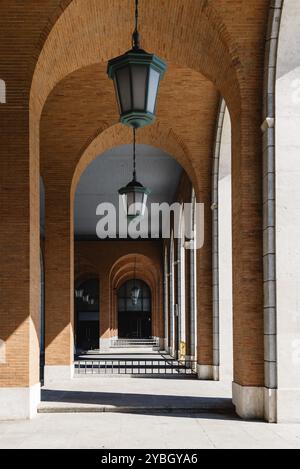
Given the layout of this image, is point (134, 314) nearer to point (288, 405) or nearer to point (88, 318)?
point (88, 318)

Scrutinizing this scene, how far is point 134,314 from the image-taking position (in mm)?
57656

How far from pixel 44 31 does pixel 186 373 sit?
11023 mm

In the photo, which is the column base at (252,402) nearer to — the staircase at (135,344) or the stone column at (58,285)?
the stone column at (58,285)

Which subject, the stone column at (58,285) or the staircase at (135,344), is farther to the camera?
the staircase at (135,344)

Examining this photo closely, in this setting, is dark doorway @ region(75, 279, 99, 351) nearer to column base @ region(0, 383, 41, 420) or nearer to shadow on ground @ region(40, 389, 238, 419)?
shadow on ground @ region(40, 389, 238, 419)

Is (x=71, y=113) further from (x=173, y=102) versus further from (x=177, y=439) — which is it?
(x=177, y=439)

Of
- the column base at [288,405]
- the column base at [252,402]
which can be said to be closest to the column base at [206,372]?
the column base at [252,402]

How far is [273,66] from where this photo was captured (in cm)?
1061

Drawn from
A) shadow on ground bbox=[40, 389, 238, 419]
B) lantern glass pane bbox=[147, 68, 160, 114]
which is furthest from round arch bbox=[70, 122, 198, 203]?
lantern glass pane bbox=[147, 68, 160, 114]

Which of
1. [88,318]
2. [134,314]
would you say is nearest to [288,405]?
[88,318]

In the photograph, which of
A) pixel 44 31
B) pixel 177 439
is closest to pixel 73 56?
pixel 44 31

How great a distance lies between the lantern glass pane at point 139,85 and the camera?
596 centimetres

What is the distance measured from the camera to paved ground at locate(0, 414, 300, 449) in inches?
324

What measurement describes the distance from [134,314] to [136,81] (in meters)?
52.4
